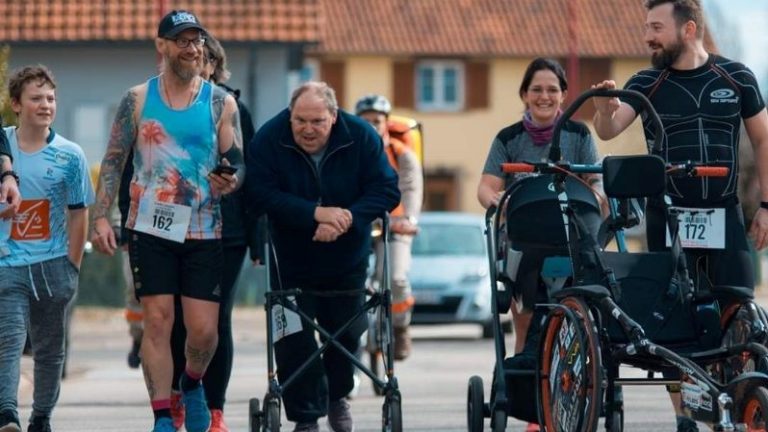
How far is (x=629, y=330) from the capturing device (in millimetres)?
8422

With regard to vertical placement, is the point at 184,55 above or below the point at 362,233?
above

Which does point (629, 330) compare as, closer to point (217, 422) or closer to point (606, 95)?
point (606, 95)

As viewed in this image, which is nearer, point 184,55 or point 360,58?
point 184,55

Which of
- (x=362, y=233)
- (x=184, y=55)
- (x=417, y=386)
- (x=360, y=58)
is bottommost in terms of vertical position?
(x=417, y=386)

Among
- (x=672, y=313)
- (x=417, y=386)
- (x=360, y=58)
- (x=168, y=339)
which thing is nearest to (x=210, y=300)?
(x=168, y=339)

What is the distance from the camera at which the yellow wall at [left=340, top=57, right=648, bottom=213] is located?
5750cm

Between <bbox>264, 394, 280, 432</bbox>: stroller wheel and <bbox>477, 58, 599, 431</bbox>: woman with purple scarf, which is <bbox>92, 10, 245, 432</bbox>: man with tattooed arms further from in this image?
<bbox>477, 58, 599, 431</bbox>: woman with purple scarf

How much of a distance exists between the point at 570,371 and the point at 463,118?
49617mm

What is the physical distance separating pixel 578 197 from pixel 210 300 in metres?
1.90

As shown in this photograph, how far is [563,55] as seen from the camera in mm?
58562

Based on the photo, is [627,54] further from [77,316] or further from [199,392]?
[199,392]

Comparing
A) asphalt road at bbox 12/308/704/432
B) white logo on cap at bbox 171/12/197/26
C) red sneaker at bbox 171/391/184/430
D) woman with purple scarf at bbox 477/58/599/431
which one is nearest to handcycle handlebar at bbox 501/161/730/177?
woman with purple scarf at bbox 477/58/599/431

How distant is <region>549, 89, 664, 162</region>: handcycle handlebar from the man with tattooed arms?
1709mm

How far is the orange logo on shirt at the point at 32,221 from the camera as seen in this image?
10.4 meters
